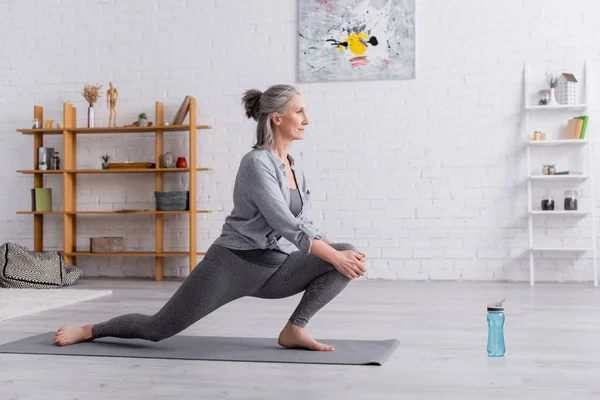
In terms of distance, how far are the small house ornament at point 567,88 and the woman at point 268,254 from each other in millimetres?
3620

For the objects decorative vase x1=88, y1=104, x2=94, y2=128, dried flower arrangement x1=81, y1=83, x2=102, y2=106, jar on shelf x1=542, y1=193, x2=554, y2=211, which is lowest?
jar on shelf x1=542, y1=193, x2=554, y2=211

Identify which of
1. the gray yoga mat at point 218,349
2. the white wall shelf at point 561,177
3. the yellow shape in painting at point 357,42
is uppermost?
Answer: the yellow shape in painting at point 357,42

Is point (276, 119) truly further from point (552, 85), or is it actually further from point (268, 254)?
point (552, 85)

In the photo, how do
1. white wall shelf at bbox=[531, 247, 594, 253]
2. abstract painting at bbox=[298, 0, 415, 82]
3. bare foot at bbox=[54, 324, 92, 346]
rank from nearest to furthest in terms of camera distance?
bare foot at bbox=[54, 324, 92, 346] → white wall shelf at bbox=[531, 247, 594, 253] → abstract painting at bbox=[298, 0, 415, 82]

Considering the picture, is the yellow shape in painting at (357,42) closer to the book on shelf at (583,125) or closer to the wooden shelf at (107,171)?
the wooden shelf at (107,171)

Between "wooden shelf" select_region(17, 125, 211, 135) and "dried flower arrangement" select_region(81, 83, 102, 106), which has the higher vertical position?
"dried flower arrangement" select_region(81, 83, 102, 106)

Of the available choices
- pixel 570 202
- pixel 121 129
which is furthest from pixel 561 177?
pixel 121 129

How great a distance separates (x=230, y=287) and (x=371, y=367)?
596 mm

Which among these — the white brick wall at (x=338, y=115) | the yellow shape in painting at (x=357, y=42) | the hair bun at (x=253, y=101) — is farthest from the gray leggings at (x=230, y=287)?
the yellow shape in painting at (x=357, y=42)

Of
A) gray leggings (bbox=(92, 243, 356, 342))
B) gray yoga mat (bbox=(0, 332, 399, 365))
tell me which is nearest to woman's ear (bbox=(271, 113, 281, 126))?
gray leggings (bbox=(92, 243, 356, 342))

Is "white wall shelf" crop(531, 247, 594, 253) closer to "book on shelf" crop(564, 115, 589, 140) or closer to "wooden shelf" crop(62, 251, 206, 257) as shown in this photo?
"book on shelf" crop(564, 115, 589, 140)

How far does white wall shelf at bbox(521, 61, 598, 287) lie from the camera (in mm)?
5934

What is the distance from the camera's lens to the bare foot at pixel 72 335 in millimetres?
3160

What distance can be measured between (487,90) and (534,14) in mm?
692
